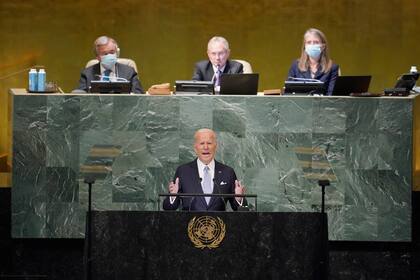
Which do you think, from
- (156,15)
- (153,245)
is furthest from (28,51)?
(153,245)

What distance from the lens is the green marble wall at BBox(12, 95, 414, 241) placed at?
27.1ft

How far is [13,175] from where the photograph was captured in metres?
8.28

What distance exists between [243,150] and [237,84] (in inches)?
20.5

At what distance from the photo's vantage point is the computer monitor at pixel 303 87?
335 inches

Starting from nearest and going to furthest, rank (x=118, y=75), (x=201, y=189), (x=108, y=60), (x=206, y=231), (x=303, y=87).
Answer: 1. (x=206, y=231)
2. (x=201, y=189)
3. (x=303, y=87)
4. (x=108, y=60)
5. (x=118, y=75)

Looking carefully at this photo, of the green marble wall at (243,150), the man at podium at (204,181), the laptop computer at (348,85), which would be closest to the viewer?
the man at podium at (204,181)

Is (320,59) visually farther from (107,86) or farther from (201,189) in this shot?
(201,189)

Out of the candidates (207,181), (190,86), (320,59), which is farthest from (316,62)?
(207,181)

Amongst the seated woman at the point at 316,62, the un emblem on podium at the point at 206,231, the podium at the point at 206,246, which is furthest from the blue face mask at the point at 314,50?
the un emblem on podium at the point at 206,231

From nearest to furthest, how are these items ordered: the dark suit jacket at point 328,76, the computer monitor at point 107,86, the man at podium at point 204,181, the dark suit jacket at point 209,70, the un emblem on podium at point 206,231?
the un emblem on podium at point 206,231 < the man at podium at point 204,181 < the computer monitor at point 107,86 < the dark suit jacket at point 328,76 < the dark suit jacket at point 209,70

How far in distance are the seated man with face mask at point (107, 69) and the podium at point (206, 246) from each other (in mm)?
2668

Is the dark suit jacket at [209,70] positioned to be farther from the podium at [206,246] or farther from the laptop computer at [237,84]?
the podium at [206,246]

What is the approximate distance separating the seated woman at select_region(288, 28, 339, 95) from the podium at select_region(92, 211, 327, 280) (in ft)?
8.40

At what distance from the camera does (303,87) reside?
852 centimetres
